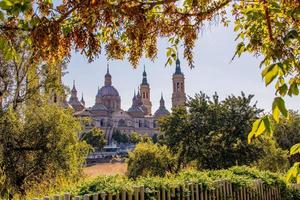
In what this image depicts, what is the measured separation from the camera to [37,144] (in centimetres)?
1850

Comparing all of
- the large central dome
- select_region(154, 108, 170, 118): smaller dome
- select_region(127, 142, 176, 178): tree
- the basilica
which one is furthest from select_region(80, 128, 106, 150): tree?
select_region(127, 142, 176, 178): tree

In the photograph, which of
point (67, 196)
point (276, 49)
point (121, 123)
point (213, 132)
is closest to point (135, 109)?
point (121, 123)

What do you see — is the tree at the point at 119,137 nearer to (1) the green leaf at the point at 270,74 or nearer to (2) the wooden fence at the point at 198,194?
(2) the wooden fence at the point at 198,194

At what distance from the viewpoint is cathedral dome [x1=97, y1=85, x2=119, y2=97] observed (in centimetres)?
12719

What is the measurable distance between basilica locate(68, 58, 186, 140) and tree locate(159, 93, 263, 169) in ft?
274

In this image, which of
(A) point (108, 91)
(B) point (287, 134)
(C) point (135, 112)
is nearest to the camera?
(B) point (287, 134)

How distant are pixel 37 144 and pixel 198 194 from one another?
11895 mm

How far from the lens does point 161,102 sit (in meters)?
148

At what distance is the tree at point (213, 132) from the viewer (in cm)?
2500

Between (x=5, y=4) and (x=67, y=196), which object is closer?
(x=5, y=4)

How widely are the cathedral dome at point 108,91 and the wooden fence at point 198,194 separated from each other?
116580 mm

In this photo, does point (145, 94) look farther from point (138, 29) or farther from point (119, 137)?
point (138, 29)

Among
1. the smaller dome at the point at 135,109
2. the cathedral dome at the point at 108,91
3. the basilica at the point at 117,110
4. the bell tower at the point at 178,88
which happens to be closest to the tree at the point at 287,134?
the basilica at the point at 117,110

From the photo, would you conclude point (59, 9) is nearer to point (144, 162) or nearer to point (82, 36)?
point (82, 36)
